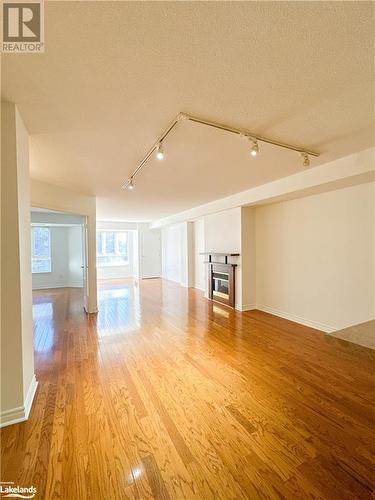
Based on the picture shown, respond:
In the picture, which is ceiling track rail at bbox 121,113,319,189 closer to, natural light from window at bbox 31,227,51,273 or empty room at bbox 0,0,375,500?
empty room at bbox 0,0,375,500

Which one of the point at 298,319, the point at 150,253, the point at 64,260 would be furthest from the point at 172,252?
the point at 298,319

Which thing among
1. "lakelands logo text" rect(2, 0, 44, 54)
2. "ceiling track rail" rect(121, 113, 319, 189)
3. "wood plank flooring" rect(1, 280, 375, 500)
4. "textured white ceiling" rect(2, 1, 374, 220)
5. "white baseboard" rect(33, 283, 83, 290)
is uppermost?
"lakelands logo text" rect(2, 0, 44, 54)

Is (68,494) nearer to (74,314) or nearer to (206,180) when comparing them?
(206,180)

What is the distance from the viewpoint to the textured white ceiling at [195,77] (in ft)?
3.66

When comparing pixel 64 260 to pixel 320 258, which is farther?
pixel 64 260

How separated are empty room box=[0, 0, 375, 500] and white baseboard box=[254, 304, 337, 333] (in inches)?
1.3

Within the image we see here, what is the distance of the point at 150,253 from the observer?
401 inches

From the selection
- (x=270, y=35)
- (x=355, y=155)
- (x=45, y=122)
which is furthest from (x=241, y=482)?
(x=355, y=155)

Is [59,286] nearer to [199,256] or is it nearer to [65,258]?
[65,258]

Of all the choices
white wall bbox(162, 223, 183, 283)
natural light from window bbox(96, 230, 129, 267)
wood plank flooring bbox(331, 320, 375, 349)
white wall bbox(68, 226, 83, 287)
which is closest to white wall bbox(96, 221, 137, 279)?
natural light from window bbox(96, 230, 129, 267)

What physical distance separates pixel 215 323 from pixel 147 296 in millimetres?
2958

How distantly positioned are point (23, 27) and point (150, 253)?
9181mm

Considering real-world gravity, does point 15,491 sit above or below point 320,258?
below

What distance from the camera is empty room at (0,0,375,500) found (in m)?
1.23
